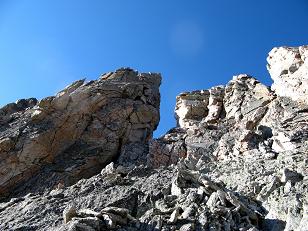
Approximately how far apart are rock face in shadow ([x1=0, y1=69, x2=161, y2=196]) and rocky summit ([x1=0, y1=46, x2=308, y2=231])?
10 centimetres

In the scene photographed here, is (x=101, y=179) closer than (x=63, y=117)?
Yes

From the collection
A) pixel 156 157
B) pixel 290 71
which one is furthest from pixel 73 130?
pixel 290 71

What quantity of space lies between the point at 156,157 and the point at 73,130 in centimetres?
1007

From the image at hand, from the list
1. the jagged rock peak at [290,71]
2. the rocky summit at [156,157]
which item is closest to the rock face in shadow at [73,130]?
the rocky summit at [156,157]

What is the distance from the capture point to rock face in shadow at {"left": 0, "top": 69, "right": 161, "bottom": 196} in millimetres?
42469

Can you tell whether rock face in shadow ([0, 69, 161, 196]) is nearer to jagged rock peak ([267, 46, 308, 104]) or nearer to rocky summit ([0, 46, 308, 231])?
rocky summit ([0, 46, 308, 231])

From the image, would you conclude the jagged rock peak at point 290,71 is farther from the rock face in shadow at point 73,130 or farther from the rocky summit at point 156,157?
the rock face in shadow at point 73,130

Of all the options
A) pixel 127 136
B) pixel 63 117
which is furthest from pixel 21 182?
pixel 127 136

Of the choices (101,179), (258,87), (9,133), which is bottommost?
(101,179)

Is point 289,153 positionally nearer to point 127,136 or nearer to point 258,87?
point 258,87

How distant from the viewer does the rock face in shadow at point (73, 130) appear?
139 ft

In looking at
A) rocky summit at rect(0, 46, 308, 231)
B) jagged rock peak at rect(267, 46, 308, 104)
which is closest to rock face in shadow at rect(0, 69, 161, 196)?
rocky summit at rect(0, 46, 308, 231)

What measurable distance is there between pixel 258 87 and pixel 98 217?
27.0 metres

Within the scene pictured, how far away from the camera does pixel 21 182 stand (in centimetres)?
4216
